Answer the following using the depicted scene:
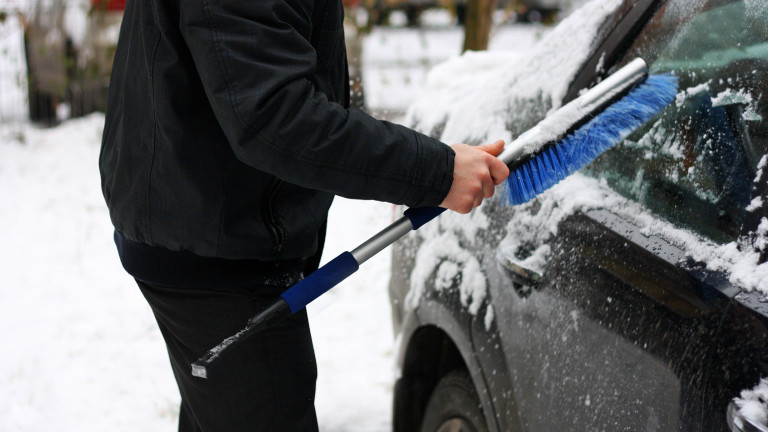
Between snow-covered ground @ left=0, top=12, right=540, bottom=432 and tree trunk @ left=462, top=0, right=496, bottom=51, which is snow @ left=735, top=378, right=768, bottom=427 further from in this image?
tree trunk @ left=462, top=0, right=496, bottom=51

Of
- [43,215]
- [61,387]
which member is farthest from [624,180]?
[43,215]

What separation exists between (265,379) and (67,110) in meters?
8.53

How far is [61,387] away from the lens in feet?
10.5

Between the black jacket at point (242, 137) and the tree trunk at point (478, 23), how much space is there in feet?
15.5

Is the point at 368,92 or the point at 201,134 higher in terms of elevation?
the point at 201,134

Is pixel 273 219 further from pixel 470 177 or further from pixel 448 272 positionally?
pixel 448 272

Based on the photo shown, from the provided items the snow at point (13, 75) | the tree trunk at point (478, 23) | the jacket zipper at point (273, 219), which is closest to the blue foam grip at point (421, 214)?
the jacket zipper at point (273, 219)

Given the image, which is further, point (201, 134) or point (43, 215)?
point (43, 215)

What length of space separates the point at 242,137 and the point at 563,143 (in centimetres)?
71

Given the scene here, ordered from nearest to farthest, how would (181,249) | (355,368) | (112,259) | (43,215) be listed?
(181,249)
(355,368)
(112,259)
(43,215)

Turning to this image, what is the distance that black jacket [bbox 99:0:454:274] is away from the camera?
1.22m

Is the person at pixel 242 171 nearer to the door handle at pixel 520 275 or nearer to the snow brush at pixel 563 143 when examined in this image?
the snow brush at pixel 563 143

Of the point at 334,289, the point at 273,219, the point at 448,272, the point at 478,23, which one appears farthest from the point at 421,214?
the point at 478,23

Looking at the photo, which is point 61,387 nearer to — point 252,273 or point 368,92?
point 252,273
